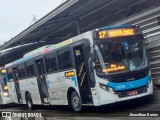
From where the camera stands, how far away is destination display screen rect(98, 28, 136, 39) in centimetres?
1338

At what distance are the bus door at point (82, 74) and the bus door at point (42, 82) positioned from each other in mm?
4100

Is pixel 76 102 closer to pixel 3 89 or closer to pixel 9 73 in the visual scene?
pixel 9 73

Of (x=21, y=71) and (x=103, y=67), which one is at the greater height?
(x=21, y=71)

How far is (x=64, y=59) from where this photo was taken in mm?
15344

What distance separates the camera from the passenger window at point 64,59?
14927mm

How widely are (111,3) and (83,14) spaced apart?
244 cm

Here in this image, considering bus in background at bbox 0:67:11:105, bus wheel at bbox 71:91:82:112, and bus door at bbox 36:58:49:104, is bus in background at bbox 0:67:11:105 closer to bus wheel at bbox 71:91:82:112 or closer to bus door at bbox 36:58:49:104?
bus door at bbox 36:58:49:104

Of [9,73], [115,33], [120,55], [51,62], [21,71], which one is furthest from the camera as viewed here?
[9,73]

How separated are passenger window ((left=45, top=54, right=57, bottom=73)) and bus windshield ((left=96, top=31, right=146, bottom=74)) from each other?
365 centimetres

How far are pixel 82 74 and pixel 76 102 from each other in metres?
1.41

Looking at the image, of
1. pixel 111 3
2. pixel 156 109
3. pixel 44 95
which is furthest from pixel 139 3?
pixel 156 109

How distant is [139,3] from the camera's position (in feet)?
62.0

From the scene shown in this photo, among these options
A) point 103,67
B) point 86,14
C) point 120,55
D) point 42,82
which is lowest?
point 42,82

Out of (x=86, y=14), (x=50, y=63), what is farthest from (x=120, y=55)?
(x=86, y=14)
